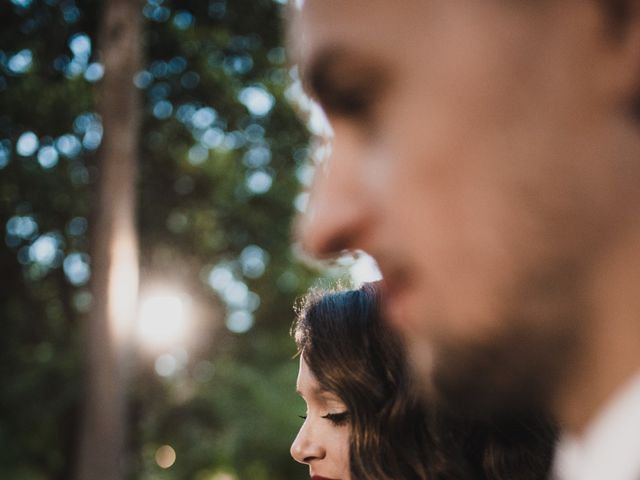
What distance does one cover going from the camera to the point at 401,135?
75cm

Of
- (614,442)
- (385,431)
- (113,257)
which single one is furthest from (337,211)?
(113,257)

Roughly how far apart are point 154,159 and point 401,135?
44.3 feet

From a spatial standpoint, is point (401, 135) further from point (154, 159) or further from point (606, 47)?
point (154, 159)

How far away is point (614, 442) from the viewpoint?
0.63m

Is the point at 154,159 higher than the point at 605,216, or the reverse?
the point at 605,216

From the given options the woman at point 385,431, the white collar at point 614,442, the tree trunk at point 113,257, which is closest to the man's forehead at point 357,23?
the white collar at point 614,442

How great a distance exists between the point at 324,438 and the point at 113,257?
24.6 feet

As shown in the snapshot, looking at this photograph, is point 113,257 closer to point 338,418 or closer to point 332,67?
point 338,418

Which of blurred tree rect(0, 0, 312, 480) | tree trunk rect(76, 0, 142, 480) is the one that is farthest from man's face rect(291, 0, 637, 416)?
blurred tree rect(0, 0, 312, 480)

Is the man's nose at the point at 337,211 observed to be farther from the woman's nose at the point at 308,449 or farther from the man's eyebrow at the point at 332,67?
the woman's nose at the point at 308,449

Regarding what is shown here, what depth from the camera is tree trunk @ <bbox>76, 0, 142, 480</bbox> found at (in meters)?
9.40

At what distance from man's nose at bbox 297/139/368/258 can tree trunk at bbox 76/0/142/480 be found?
29.2ft

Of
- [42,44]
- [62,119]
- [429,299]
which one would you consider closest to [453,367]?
[429,299]

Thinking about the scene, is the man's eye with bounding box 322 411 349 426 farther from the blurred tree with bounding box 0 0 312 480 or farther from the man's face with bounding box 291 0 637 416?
the blurred tree with bounding box 0 0 312 480
